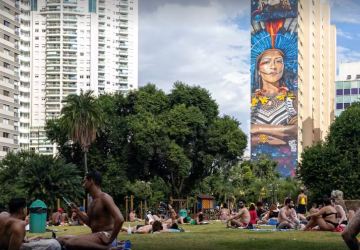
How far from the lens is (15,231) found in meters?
10.1

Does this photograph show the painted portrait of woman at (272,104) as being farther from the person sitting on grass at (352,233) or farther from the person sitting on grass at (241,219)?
the person sitting on grass at (352,233)

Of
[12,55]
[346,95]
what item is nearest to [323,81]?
[346,95]

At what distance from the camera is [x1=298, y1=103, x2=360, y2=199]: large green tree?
196ft

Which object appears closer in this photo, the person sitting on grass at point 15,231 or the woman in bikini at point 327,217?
the person sitting on grass at point 15,231

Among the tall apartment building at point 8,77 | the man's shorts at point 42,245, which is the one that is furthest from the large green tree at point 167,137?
the man's shorts at point 42,245

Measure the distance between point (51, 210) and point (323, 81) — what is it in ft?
362

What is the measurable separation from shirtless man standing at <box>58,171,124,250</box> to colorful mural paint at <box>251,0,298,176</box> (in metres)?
122

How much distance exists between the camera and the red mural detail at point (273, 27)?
13439cm

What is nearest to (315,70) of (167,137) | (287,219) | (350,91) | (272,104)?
(350,91)

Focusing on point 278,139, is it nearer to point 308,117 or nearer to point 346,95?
point 308,117

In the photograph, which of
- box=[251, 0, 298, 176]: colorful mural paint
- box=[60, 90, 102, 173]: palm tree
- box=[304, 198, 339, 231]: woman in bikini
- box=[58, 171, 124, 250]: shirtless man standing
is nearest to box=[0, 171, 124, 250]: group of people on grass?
box=[58, 171, 124, 250]: shirtless man standing

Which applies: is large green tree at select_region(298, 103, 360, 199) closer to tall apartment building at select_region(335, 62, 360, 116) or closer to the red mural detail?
the red mural detail

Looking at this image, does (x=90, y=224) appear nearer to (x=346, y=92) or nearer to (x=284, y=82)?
(x=284, y=82)

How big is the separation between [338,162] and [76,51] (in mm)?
122863
